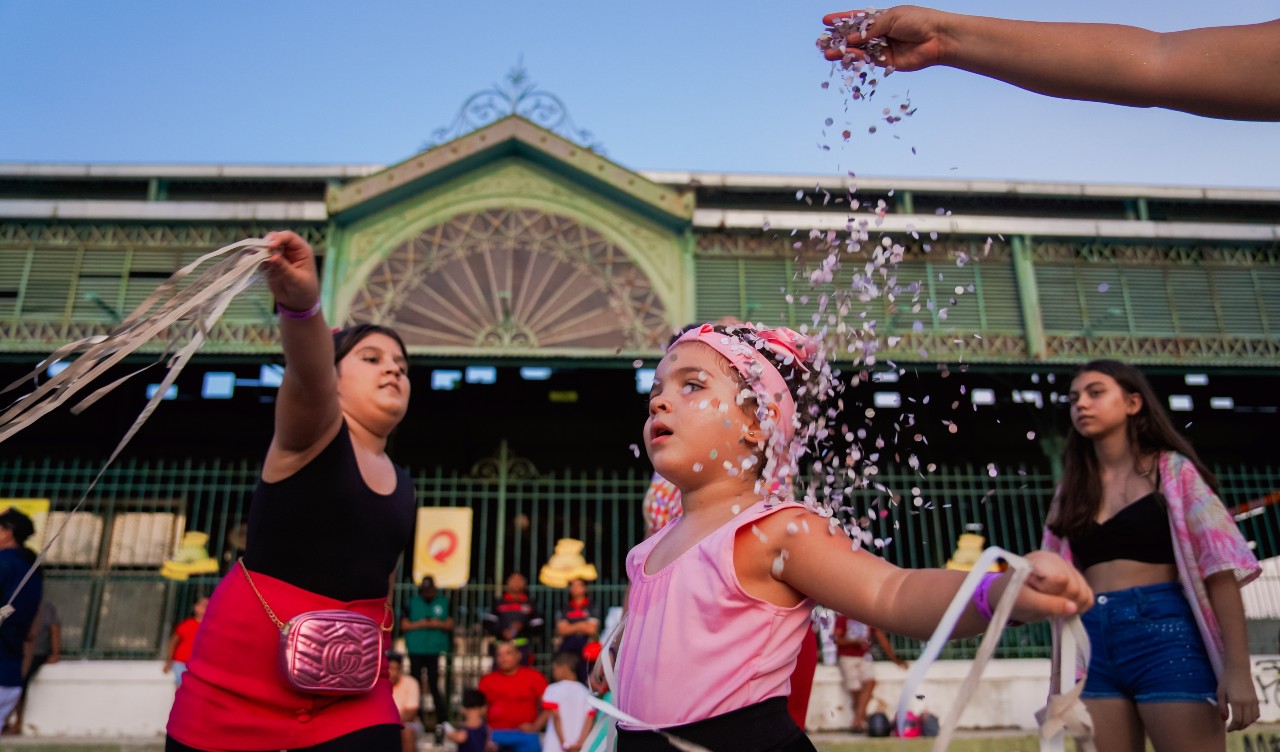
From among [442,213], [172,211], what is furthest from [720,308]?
[172,211]

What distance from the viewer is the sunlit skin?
4.57 feet

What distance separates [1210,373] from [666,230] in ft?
21.3

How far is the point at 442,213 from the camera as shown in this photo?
1091 centimetres

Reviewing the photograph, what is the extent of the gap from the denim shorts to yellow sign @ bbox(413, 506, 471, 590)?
829 centimetres

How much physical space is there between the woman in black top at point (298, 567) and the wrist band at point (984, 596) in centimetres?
145

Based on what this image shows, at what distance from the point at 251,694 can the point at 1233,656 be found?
2529mm

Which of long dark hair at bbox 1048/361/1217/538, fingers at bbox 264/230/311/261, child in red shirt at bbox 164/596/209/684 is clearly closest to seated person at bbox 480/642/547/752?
child in red shirt at bbox 164/596/209/684

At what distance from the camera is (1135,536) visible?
2.74 meters

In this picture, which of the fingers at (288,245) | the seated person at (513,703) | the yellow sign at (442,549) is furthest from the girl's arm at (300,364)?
the yellow sign at (442,549)

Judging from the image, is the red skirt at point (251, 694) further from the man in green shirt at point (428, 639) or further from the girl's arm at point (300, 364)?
the man in green shirt at point (428, 639)

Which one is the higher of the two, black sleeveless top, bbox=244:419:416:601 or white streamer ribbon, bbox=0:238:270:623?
white streamer ribbon, bbox=0:238:270:623

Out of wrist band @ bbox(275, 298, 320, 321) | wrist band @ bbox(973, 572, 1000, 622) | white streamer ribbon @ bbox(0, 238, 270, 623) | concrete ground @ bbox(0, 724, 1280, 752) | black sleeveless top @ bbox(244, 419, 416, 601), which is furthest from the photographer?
concrete ground @ bbox(0, 724, 1280, 752)

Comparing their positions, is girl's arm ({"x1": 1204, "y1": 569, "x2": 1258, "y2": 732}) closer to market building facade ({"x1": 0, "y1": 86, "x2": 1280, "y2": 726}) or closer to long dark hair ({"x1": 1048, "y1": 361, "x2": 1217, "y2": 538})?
long dark hair ({"x1": 1048, "y1": 361, "x2": 1217, "y2": 538})

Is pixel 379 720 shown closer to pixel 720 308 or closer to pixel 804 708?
pixel 804 708
